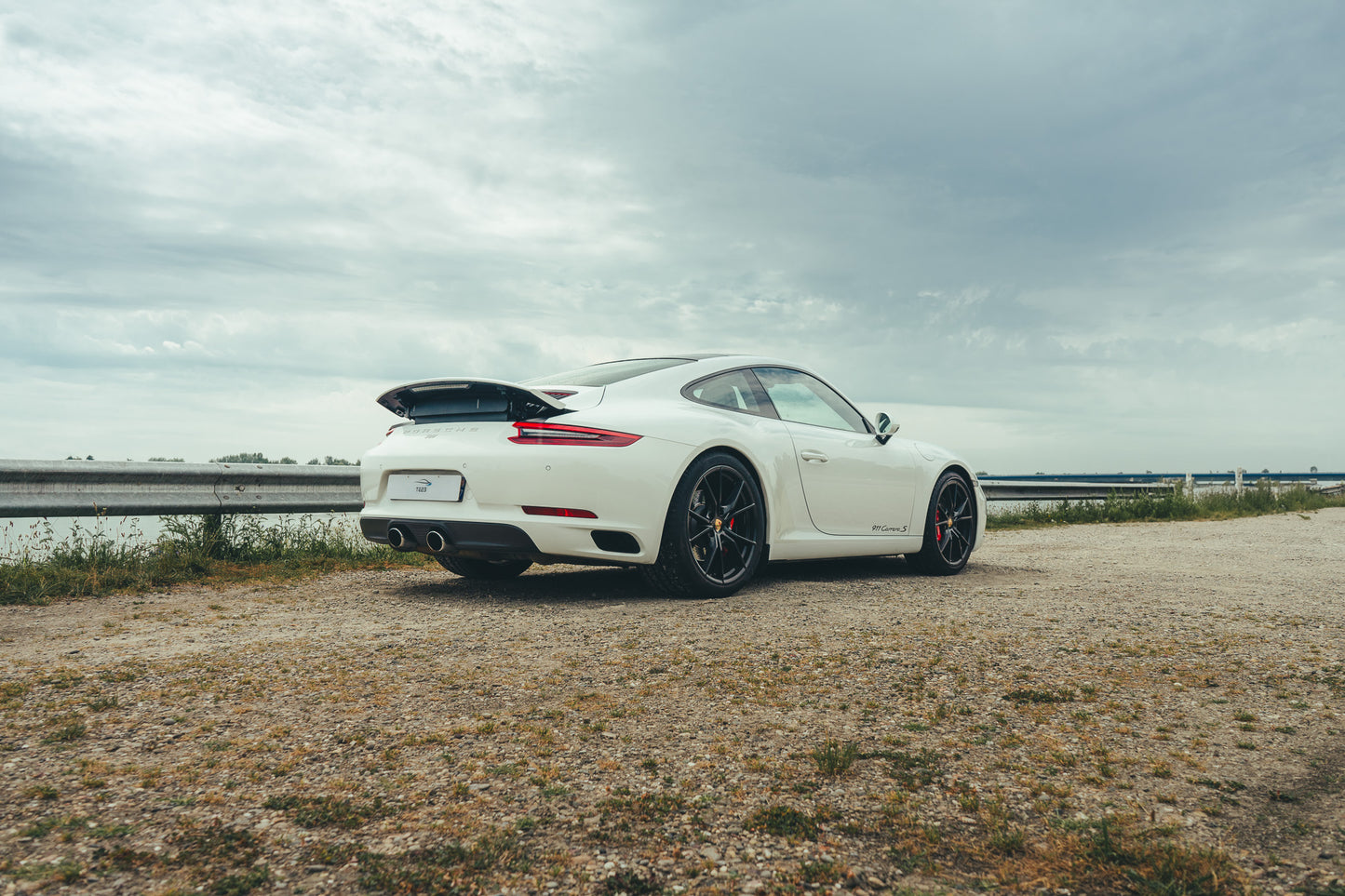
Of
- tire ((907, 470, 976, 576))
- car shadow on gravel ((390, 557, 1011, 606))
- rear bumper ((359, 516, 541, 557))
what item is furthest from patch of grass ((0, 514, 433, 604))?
tire ((907, 470, 976, 576))

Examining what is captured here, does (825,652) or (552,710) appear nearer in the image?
(552,710)

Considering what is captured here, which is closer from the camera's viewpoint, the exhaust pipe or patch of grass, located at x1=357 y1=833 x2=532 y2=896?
patch of grass, located at x1=357 y1=833 x2=532 y2=896

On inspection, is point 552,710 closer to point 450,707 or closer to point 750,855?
point 450,707

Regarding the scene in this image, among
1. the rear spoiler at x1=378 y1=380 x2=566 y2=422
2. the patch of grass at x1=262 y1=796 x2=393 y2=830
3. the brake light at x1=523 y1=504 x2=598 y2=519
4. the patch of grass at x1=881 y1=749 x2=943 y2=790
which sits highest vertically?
the rear spoiler at x1=378 y1=380 x2=566 y2=422

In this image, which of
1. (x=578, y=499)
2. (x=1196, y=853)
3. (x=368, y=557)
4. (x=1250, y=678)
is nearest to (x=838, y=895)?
(x=1196, y=853)

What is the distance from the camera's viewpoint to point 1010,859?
174 centimetres

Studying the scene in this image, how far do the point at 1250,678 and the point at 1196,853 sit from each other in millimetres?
1749

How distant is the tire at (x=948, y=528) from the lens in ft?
21.3

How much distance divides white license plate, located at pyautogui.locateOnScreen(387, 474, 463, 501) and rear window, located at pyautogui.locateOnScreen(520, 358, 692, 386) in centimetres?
84

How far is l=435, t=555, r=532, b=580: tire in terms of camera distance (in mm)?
5957

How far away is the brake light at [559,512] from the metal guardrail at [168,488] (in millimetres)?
2831

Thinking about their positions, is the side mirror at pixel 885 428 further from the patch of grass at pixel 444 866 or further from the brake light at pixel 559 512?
the patch of grass at pixel 444 866

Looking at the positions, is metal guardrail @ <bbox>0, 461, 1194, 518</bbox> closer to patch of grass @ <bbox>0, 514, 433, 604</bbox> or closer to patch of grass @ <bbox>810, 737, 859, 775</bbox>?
patch of grass @ <bbox>0, 514, 433, 604</bbox>

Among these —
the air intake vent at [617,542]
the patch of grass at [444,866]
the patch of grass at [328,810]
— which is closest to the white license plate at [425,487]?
the air intake vent at [617,542]
